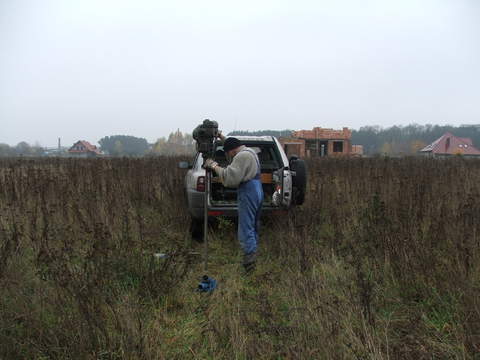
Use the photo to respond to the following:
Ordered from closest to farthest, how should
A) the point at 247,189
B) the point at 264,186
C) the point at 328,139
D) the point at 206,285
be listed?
the point at 206,285
the point at 247,189
the point at 264,186
the point at 328,139

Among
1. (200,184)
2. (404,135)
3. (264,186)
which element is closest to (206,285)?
(200,184)

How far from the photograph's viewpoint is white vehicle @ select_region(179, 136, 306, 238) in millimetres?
4457

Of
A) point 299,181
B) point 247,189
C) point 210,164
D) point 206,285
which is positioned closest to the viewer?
point 206,285

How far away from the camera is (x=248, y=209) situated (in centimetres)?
369

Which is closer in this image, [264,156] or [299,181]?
[299,181]

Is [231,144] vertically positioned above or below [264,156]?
above

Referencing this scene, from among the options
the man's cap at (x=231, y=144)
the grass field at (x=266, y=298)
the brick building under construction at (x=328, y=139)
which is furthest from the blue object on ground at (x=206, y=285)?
the brick building under construction at (x=328, y=139)

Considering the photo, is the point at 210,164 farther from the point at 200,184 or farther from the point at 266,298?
the point at 266,298

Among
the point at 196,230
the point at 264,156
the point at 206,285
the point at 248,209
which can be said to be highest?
the point at 264,156

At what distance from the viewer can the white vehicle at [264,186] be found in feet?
14.6

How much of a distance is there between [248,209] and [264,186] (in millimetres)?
1894

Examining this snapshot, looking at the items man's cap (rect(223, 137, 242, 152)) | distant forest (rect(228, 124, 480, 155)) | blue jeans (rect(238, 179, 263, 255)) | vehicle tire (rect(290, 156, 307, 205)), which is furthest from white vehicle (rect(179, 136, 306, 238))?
distant forest (rect(228, 124, 480, 155))

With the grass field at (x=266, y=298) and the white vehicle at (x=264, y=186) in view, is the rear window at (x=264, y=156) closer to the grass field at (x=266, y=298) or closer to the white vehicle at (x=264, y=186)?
the white vehicle at (x=264, y=186)

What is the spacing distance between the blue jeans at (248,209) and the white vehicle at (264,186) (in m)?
0.72
